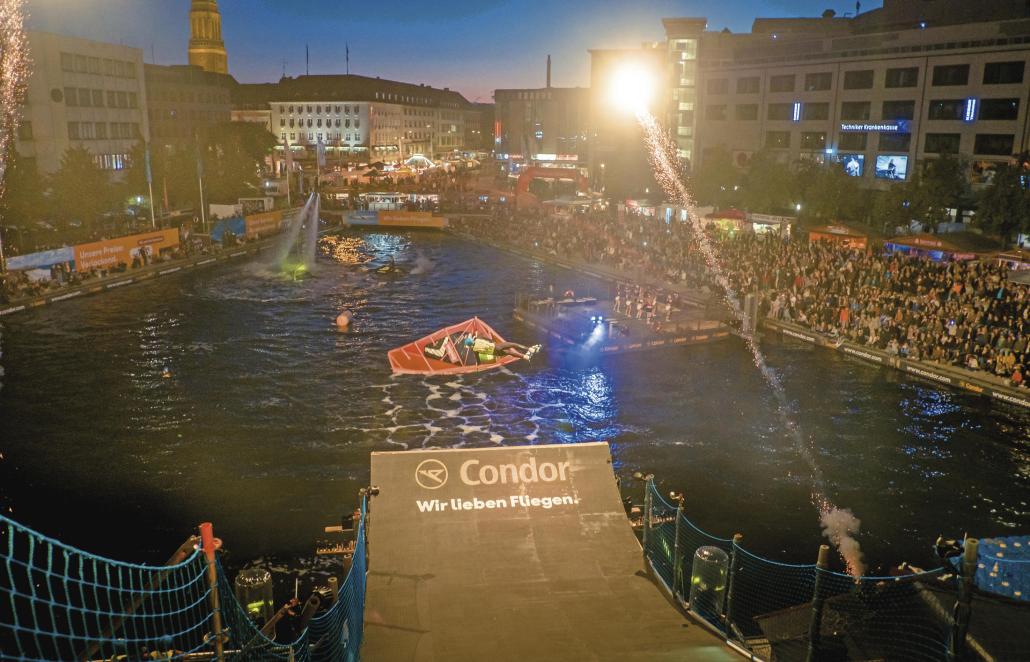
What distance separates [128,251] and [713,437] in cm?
3880

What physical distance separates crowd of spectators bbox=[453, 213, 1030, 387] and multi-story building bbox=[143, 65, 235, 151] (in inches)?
2710

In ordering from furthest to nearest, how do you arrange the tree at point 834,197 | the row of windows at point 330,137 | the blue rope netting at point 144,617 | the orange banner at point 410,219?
the row of windows at point 330,137 < the orange banner at point 410,219 < the tree at point 834,197 < the blue rope netting at point 144,617

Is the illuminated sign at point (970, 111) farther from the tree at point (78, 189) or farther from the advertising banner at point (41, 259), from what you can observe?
the tree at point (78, 189)

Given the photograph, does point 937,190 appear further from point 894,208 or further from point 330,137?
point 330,137

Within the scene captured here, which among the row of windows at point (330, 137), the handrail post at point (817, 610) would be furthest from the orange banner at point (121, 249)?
the row of windows at point (330, 137)

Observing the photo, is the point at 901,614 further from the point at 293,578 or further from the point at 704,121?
the point at 704,121

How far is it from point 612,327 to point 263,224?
39.8 metres

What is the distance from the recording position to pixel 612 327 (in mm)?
32125

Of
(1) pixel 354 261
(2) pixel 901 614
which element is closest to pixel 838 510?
(2) pixel 901 614

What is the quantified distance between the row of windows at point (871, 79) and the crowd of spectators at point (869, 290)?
64.4ft

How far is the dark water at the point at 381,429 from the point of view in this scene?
1767 cm

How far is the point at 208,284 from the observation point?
145 feet

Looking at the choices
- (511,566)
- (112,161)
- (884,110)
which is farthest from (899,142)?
(112,161)

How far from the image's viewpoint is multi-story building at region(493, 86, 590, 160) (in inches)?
6427
